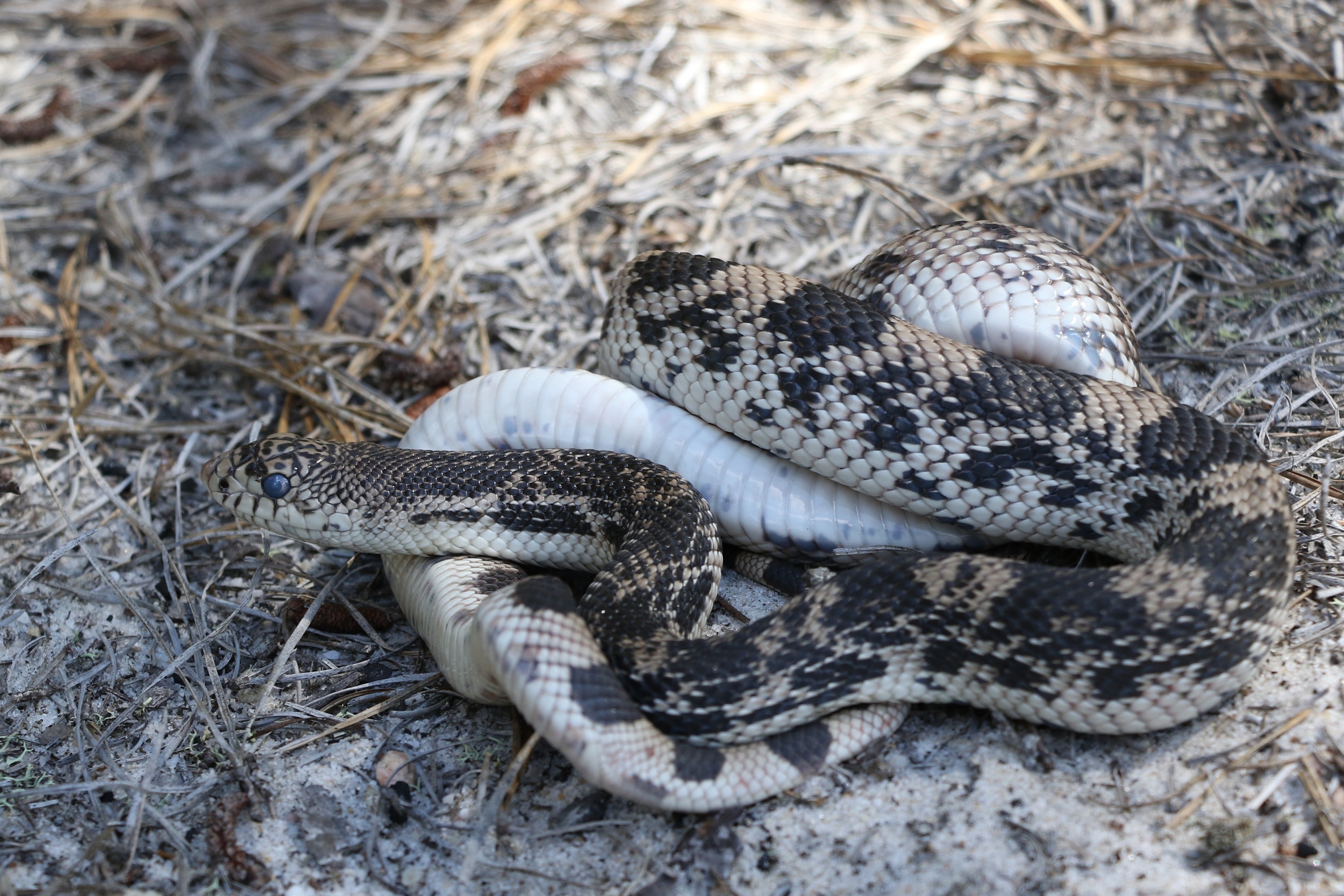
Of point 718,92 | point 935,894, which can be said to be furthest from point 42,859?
point 718,92

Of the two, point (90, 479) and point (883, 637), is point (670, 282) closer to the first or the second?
point (883, 637)

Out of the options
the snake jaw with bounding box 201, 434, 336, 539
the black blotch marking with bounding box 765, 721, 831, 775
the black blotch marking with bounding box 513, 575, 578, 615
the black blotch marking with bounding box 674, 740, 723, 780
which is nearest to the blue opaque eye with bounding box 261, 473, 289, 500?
the snake jaw with bounding box 201, 434, 336, 539

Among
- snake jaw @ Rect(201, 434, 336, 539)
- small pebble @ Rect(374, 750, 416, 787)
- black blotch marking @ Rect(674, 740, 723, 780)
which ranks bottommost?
small pebble @ Rect(374, 750, 416, 787)

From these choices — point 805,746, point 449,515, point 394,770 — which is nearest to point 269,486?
point 449,515

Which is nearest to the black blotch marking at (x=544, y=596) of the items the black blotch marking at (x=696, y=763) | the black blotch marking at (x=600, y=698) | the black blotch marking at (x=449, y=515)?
the black blotch marking at (x=600, y=698)

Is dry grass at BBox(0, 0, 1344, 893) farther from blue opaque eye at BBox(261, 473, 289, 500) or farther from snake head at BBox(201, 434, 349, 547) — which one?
blue opaque eye at BBox(261, 473, 289, 500)

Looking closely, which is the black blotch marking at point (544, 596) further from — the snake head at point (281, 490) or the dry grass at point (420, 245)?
the snake head at point (281, 490)
